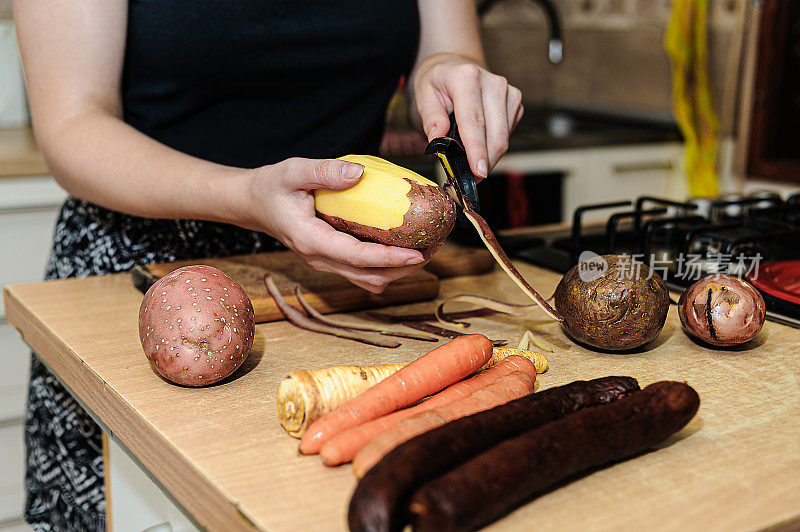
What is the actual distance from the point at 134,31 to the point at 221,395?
25.7 inches

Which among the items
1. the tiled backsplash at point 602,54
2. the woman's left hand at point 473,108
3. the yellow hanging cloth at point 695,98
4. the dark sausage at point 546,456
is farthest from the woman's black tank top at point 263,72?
the tiled backsplash at point 602,54

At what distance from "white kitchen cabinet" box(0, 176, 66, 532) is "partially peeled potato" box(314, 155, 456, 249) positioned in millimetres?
1398

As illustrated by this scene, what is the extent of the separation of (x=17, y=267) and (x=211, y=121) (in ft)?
3.45

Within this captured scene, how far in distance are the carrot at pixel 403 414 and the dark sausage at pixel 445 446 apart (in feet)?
0.27

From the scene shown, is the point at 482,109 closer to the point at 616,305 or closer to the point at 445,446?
the point at 616,305

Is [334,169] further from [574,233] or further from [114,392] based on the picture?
[574,233]

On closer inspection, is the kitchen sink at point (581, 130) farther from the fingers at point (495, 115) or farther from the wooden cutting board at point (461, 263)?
the fingers at point (495, 115)

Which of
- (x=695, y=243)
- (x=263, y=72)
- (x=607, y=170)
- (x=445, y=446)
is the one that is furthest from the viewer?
(x=607, y=170)

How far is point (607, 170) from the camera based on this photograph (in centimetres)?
275

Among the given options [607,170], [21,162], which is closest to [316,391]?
[21,162]

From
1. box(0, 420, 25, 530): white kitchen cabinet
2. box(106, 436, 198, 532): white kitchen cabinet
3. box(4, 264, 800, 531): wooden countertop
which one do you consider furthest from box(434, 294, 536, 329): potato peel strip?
box(0, 420, 25, 530): white kitchen cabinet

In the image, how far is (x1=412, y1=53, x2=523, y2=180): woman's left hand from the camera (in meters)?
1.06

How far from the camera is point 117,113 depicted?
122 cm

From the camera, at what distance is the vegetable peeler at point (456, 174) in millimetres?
1008
